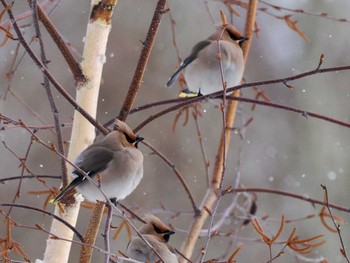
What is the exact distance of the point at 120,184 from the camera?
2.56 m

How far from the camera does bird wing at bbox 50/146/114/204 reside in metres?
2.42

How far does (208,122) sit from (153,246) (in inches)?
293

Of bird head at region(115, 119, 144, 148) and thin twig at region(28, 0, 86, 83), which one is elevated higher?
thin twig at region(28, 0, 86, 83)

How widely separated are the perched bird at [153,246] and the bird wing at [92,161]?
0.34 m

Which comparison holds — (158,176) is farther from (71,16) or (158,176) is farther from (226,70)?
(226,70)

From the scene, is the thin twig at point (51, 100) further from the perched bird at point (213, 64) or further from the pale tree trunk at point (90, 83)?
the perched bird at point (213, 64)

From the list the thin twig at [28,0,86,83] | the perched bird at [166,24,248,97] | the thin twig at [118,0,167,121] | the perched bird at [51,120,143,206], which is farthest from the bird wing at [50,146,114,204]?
the perched bird at [166,24,248,97]

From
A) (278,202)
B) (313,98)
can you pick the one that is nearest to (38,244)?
(278,202)

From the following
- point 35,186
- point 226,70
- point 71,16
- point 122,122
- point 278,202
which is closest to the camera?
point 122,122

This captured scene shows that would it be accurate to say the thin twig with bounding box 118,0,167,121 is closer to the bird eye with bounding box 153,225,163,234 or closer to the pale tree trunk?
the pale tree trunk

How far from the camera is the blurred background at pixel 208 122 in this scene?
9.05 meters

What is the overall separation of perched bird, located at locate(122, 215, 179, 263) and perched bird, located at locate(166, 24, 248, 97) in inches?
26.7

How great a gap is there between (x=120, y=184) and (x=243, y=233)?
7.26 m

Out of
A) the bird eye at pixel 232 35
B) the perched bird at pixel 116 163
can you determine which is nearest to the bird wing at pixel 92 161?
the perched bird at pixel 116 163
